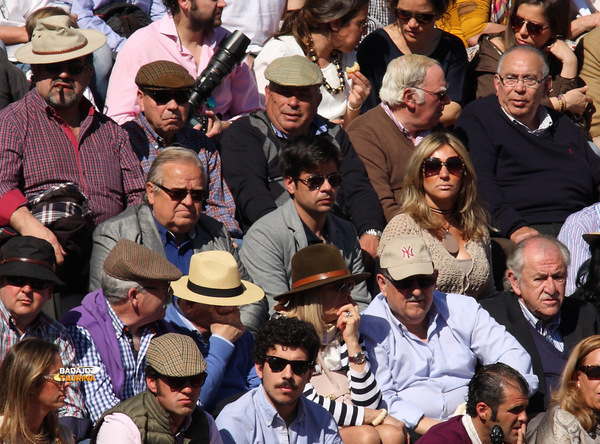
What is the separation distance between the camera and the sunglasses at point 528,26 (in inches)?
332

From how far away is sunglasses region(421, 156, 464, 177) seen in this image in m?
6.66

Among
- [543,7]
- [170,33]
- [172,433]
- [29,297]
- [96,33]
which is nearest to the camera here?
[172,433]

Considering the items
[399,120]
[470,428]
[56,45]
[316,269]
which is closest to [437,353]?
[470,428]

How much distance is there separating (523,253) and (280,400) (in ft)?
7.08

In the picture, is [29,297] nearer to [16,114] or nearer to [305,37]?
[16,114]

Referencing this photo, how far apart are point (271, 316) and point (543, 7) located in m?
3.86

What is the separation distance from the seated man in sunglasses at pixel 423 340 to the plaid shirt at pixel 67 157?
164cm

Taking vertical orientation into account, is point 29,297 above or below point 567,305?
above

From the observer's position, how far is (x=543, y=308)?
6.33 m

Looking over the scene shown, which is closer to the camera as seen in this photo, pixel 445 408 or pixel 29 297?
pixel 29 297

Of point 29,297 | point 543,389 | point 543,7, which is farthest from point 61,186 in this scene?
point 543,7

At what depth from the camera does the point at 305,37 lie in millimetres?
7949

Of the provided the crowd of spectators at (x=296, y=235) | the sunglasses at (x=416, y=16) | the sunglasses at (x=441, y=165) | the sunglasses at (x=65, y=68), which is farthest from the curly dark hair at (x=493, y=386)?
the sunglasses at (x=416, y=16)

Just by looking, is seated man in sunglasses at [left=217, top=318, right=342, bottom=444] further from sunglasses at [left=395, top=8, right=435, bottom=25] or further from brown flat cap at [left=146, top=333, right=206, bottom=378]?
sunglasses at [left=395, top=8, right=435, bottom=25]
